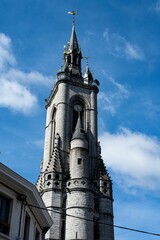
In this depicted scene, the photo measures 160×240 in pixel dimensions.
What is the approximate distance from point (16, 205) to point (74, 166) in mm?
27750

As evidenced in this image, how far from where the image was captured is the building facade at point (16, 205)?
47.1 feet

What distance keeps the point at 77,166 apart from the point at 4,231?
1125 inches

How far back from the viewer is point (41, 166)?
49562 mm

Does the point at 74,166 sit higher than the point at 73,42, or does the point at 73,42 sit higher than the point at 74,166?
the point at 73,42

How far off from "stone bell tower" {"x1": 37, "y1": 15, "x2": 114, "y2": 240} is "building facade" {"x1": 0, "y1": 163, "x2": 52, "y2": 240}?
798 inches

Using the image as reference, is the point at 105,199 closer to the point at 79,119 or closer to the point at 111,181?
the point at 111,181

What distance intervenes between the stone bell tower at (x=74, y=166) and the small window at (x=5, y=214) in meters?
22.4

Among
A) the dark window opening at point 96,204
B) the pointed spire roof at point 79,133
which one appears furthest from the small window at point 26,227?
the pointed spire roof at point 79,133

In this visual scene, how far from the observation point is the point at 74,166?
4278 centimetres

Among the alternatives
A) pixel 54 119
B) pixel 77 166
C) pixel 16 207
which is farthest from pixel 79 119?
pixel 16 207

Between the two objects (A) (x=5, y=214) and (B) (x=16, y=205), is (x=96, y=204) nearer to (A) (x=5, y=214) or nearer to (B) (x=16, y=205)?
Result: (B) (x=16, y=205)

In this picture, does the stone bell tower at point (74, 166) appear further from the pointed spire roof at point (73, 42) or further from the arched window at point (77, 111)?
the pointed spire roof at point (73, 42)

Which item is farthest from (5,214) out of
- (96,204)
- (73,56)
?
(73,56)

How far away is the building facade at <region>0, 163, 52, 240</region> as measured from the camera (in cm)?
1437
